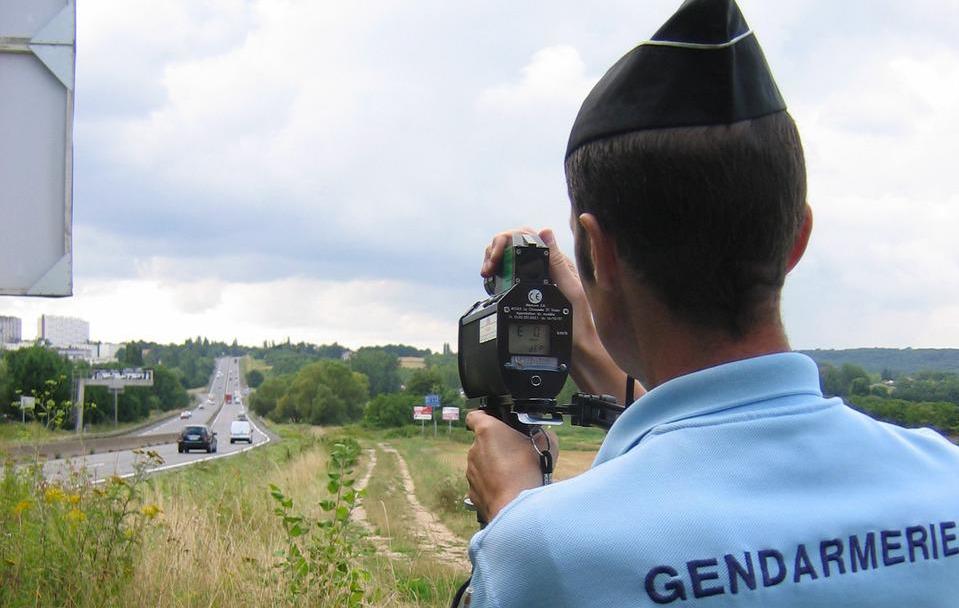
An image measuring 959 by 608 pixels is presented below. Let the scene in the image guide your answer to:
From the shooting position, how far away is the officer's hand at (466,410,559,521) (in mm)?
1769

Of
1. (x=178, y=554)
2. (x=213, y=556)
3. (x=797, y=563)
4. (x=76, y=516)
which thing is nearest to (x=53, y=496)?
(x=76, y=516)

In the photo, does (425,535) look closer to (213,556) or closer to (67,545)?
(213,556)

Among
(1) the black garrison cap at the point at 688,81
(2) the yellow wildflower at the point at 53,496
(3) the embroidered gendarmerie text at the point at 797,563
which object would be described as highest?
(1) the black garrison cap at the point at 688,81

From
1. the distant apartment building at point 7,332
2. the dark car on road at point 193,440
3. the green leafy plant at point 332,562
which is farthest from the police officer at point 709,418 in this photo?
the dark car on road at point 193,440

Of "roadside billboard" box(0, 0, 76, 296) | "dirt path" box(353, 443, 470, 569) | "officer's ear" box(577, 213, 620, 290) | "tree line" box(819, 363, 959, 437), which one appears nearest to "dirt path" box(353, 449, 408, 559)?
"dirt path" box(353, 443, 470, 569)

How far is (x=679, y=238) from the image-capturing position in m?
1.44

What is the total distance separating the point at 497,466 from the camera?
1824 mm

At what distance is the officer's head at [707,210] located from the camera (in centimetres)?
141

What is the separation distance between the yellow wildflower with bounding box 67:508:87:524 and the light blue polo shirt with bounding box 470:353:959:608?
524 cm

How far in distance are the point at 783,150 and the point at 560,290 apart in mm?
922

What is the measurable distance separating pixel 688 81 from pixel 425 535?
45.0 ft

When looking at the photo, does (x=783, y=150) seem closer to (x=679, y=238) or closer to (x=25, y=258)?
(x=679, y=238)

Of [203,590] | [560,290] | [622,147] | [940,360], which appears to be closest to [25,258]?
[203,590]

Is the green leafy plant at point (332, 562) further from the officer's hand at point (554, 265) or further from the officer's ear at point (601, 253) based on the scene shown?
the officer's ear at point (601, 253)
